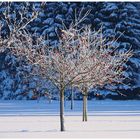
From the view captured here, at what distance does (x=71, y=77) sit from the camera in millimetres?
17531

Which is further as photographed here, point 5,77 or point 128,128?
point 5,77

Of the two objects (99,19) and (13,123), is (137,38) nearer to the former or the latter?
(99,19)

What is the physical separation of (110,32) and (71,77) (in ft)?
82.8

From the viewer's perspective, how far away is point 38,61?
57.4 feet

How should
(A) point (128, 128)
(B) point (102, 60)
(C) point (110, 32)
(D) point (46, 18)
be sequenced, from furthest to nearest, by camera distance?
1. (D) point (46, 18)
2. (C) point (110, 32)
3. (B) point (102, 60)
4. (A) point (128, 128)

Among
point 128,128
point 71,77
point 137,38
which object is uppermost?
point 137,38

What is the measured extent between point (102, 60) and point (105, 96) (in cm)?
2326

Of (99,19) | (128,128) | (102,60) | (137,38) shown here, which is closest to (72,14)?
(99,19)

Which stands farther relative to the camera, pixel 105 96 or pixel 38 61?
pixel 105 96

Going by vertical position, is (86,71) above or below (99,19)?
below

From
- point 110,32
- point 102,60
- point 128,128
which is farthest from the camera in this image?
point 110,32

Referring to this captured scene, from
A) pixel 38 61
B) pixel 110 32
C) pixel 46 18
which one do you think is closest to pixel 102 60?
pixel 38 61

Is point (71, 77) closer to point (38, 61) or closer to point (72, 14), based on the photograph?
point (38, 61)

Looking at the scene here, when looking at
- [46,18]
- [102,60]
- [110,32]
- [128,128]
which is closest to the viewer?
[128,128]
